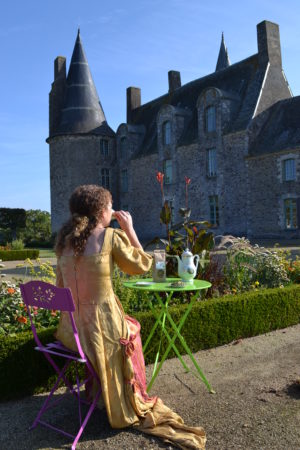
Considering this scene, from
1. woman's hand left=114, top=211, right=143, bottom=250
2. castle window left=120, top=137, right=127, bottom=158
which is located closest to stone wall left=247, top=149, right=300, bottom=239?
castle window left=120, top=137, right=127, bottom=158

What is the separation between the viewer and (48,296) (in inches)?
110

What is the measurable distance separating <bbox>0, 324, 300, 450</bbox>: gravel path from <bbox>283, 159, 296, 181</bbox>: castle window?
1552 cm

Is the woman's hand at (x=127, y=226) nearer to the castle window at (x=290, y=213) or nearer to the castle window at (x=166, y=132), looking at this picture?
the castle window at (x=290, y=213)

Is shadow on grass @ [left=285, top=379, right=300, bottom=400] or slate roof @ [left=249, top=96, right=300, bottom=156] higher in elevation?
slate roof @ [left=249, top=96, right=300, bottom=156]

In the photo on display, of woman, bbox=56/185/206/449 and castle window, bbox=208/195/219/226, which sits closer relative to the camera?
woman, bbox=56/185/206/449

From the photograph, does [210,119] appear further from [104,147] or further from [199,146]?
[104,147]

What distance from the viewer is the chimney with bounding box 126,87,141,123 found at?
30.9m

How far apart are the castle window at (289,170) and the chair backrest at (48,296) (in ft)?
57.8

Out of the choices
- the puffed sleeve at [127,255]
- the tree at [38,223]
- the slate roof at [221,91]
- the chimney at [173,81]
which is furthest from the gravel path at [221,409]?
the tree at [38,223]

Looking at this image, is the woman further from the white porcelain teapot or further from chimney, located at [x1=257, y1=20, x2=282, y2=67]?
chimney, located at [x1=257, y1=20, x2=282, y2=67]

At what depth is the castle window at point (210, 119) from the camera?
2188cm

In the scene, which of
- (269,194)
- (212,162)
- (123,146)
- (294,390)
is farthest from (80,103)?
(294,390)

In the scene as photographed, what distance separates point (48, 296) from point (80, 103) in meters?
26.4

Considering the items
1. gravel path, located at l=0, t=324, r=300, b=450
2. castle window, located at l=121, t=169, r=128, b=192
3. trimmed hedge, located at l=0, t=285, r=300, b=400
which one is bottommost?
gravel path, located at l=0, t=324, r=300, b=450
